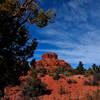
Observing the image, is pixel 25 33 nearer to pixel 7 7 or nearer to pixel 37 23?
pixel 37 23

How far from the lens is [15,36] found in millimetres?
9234

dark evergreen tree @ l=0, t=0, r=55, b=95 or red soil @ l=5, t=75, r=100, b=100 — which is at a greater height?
dark evergreen tree @ l=0, t=0, r=55, b=95

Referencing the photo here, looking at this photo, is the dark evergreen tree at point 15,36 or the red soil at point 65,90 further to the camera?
the red soil at point 65,90

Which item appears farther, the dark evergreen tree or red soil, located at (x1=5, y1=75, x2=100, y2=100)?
red soil, located at (x1=5, y1=75, x2=100, y2=100)

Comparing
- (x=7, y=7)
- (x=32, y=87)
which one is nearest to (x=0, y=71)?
(x=7, y=7)

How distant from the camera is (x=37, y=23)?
11.3 metres

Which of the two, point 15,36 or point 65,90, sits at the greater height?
point 15,36

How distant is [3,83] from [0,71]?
3.15 ft

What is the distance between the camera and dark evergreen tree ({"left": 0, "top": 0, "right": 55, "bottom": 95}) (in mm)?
8320

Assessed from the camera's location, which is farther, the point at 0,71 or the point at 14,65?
the point at 14,65

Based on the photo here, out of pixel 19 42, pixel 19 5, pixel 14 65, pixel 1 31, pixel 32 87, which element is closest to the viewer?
pixel 1 31

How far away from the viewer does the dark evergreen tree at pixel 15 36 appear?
8320 mm

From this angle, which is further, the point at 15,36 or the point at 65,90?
the point at 65,90

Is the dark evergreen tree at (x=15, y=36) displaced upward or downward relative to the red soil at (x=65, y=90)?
upward
